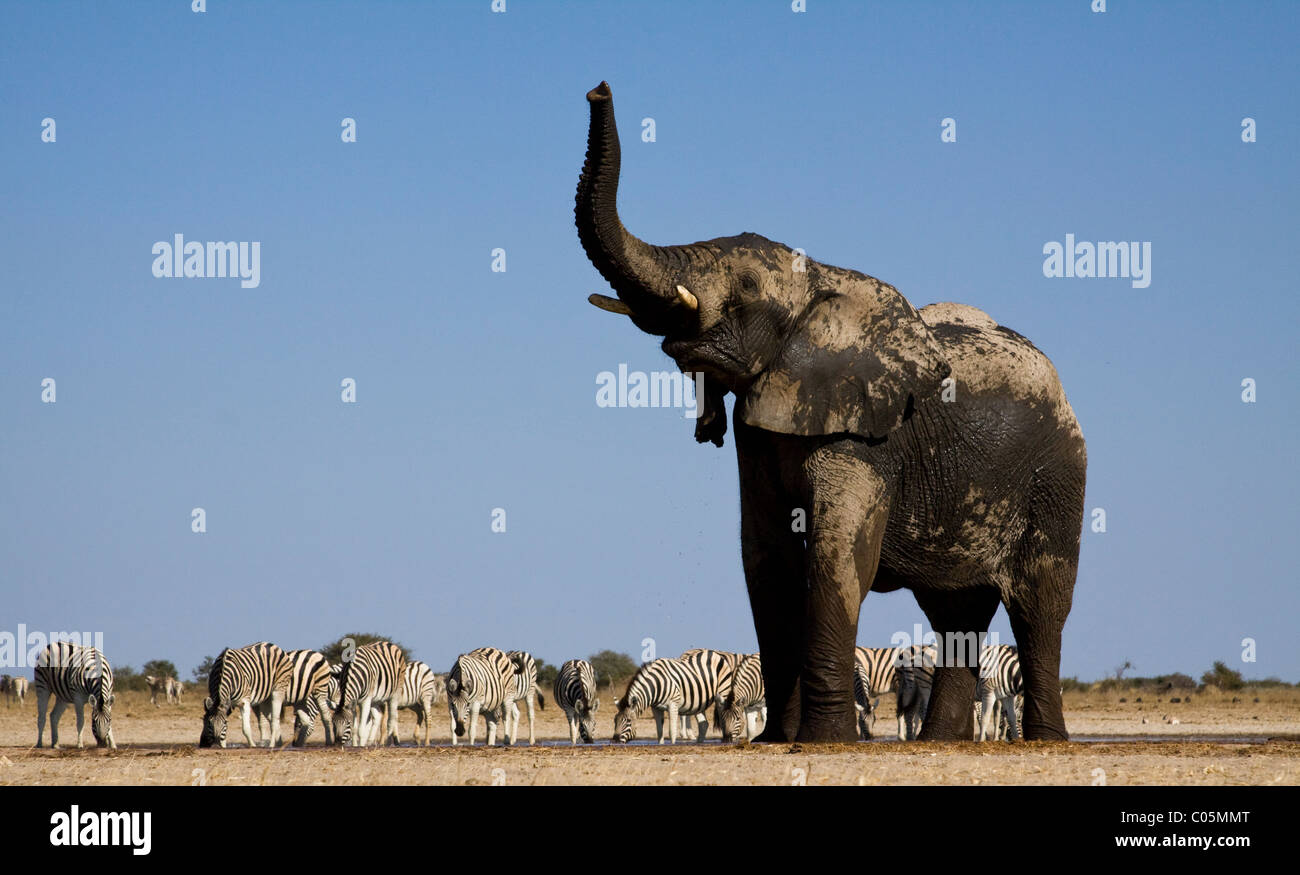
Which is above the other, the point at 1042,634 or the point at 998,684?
the point at 1042,634

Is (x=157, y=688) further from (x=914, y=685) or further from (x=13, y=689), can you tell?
(x=914, y=685)

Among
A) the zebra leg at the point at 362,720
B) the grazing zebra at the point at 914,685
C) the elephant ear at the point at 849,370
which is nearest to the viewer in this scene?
the elephant ear at the point at 849,370

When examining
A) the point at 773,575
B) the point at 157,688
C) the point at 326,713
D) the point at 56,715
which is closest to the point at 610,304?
the point at 773,575

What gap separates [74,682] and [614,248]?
67.1 ft

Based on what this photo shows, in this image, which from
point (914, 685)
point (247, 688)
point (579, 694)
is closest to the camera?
point (247, 688)

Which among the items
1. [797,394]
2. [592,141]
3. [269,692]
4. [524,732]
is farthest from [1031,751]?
[524,732]

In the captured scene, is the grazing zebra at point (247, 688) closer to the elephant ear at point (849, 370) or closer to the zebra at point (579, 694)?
the zebra at point (579, 694)

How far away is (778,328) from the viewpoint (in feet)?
44.0

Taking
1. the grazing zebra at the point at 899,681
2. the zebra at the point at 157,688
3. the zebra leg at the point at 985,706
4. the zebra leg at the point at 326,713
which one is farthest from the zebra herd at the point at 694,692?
the zebra at the point at 157,688

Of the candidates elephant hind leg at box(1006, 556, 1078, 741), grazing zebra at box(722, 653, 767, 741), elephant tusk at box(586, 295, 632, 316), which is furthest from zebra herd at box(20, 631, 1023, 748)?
elephant tusk at box(586, 295, 632, 316)

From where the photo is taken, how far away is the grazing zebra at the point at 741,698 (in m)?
32.4

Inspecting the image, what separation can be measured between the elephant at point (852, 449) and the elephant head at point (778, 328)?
0.02 metres
